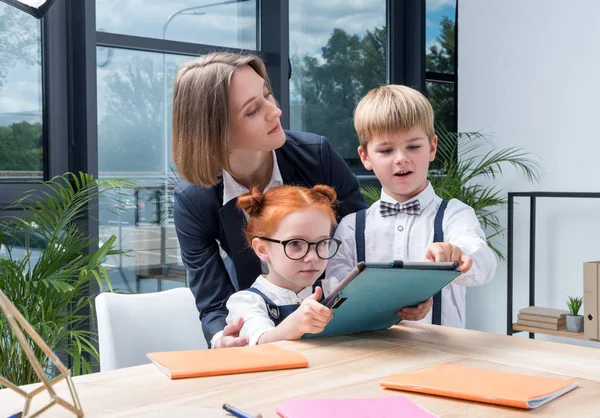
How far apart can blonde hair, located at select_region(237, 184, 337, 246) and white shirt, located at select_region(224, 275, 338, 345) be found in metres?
0.12

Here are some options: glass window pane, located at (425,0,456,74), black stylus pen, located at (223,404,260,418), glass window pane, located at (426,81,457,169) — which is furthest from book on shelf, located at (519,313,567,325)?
black stylus pen, located at (223,404,260,418)

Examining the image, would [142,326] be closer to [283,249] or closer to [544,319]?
[283,249]

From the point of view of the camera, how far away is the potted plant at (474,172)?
3.85 meters

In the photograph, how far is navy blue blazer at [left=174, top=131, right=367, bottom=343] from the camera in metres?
1.83

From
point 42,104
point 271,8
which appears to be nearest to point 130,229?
point 42,104

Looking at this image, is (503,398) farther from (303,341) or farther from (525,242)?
(525,242)

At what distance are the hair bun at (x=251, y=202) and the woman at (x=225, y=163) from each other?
12cm

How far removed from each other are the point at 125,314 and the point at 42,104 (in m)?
1.60

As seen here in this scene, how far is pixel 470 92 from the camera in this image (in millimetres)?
4188

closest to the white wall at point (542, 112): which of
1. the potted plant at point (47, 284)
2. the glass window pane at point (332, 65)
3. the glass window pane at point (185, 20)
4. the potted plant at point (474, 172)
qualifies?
the potted plant at point (474, 172)

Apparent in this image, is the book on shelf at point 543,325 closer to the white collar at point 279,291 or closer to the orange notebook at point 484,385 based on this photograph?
the white collar at point 279,291

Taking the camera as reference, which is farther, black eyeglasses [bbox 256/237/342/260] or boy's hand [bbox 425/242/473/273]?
black eyeglasses [bbox 256/237/342/260]

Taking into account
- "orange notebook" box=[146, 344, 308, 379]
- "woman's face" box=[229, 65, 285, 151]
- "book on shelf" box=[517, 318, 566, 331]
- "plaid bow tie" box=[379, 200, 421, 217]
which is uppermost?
"woman's face" box=[229, 65, 285, 151]

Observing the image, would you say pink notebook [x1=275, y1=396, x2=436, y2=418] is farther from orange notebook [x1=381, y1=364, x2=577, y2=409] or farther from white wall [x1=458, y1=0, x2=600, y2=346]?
white wall [x1=458, y1=0, x2=600, y2=346]
